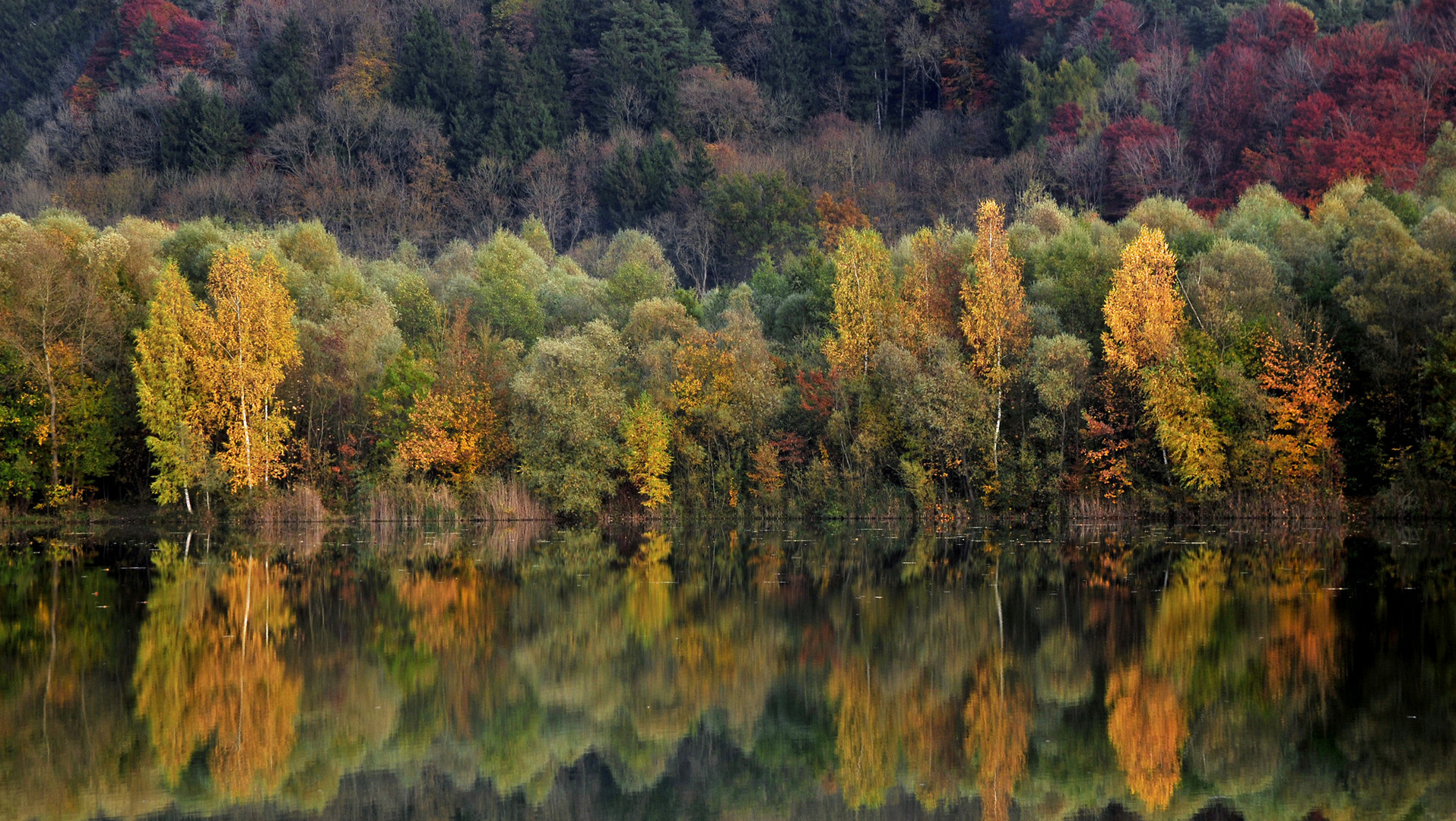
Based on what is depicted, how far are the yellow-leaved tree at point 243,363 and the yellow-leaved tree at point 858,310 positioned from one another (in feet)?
61.7

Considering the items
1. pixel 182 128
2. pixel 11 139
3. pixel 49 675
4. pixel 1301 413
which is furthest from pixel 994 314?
pixel 11 139

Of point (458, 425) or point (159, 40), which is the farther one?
point (159, 40)

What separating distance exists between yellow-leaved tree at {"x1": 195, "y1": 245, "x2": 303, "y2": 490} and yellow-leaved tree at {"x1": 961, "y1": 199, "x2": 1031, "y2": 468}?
912 inches

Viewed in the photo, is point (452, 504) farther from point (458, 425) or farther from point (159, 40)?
point (159, 40)

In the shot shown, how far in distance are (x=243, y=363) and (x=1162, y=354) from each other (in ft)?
98.6

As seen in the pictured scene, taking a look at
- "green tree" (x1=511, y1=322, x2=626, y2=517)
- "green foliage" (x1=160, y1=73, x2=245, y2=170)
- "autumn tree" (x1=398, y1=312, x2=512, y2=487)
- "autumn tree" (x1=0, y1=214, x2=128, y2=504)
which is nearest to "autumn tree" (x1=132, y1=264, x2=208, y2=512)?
"autumn tree" (x1=0, y1=214, x2=128, y2=504)

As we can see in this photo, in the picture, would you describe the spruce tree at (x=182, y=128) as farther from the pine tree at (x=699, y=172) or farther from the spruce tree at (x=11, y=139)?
the pine tree at (x=699, y=172)

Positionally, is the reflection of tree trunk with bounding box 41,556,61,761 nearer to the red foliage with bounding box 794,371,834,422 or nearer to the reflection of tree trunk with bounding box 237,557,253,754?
the reflection of tree trunk with bounding box 237,557,253,754

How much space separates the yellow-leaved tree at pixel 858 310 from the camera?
154ft

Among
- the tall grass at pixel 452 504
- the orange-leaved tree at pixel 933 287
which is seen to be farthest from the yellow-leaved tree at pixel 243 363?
the orange-leaved tree at pixel 933 287

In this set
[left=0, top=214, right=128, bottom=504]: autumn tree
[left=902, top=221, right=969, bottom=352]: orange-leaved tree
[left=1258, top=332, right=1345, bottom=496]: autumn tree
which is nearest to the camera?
[left=1258, top=332, right=1345, bottom=496]: autumn tree

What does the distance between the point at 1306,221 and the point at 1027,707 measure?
35108 mm

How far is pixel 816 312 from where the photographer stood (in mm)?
52938

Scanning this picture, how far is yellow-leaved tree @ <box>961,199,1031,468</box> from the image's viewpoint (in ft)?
145
